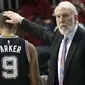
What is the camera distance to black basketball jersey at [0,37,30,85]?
5.12m

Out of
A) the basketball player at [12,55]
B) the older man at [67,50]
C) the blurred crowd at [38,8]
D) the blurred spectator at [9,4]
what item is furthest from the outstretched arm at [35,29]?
the blurred spectator at [9,4]

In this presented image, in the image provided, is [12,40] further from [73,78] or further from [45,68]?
[45,68]

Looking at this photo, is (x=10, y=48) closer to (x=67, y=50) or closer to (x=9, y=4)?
(x=67, y=50)

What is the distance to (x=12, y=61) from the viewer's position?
5125mm

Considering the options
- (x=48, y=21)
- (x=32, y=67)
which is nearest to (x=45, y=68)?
Result: (x=48, y=21)

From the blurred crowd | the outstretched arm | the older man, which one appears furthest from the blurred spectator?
the older man

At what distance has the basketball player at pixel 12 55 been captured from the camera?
512 cm

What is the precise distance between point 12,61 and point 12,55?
0.07 meters

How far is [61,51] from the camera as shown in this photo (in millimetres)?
5148

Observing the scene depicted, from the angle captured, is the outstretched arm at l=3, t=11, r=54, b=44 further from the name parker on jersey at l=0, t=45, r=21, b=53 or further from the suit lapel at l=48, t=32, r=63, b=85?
the name parker on jersey at l=0, t=45, r=21, b=53

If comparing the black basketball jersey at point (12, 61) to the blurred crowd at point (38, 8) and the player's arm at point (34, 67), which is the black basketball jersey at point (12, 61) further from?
the blurred crowd at point (38, 8)

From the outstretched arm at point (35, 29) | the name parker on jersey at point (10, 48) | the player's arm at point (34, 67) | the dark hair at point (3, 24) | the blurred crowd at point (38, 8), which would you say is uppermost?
the dark hair at point (3, 24)

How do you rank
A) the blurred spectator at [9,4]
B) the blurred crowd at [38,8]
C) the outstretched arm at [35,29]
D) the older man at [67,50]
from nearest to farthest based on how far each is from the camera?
the older man at [67,50] < the outstretched arm at [35,29] < the blurred crowd at [38,8] < the blurred spectator at [9,4]

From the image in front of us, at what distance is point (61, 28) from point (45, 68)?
10.0 feet
